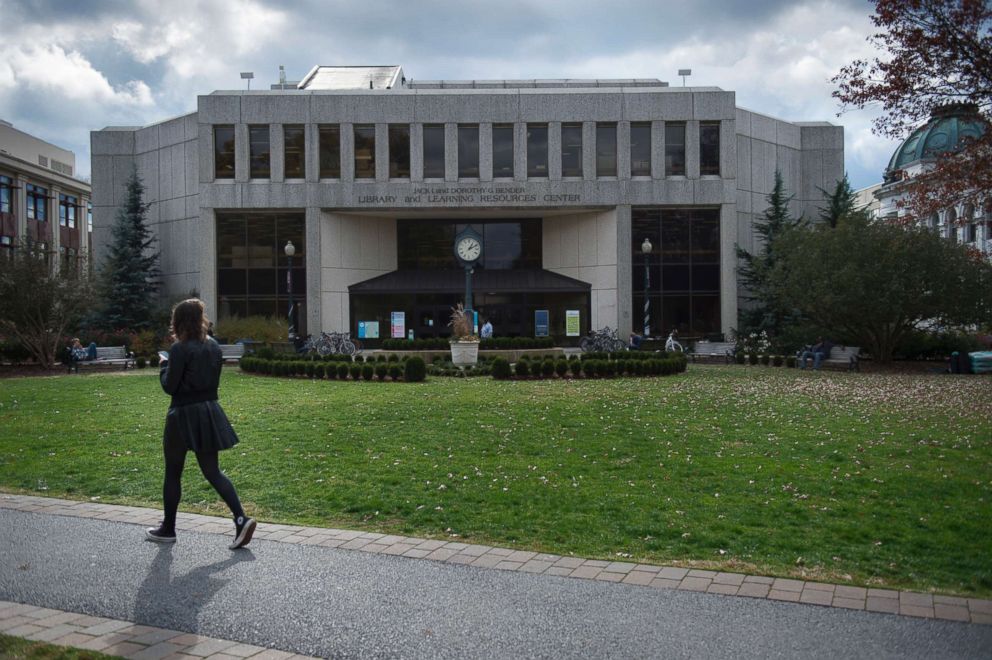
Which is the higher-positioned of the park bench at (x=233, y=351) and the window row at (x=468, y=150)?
the window row at (x=468, y=150)

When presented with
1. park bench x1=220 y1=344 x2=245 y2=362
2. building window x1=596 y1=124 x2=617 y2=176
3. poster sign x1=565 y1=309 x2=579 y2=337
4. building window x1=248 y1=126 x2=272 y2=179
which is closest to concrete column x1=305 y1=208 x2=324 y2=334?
building window x1=248 y1=126 x2=272 y2=179

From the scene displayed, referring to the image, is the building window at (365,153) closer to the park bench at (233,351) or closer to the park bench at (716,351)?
the park bench at (233,351)

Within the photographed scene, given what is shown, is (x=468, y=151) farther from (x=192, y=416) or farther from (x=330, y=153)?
(x=192, y=416)

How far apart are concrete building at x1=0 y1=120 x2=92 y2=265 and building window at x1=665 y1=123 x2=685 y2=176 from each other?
3621cm

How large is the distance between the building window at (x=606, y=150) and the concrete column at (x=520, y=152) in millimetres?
3533

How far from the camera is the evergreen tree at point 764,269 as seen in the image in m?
38.7

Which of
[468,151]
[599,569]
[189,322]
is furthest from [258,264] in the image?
[599,569]

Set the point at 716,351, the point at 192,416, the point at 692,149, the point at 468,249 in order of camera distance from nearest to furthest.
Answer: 1. the point at 192,416
2. the point at 716,351
3. the point at 468,249
4. the point at 692,149

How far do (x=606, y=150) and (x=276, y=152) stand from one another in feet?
52.2

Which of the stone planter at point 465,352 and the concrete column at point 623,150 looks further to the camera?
the concrete column at point 623,150

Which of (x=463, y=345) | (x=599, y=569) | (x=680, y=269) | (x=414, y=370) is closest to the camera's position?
(x=599, y=569)

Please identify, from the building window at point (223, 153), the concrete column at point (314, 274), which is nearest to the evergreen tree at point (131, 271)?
the building window at point (223, 153)

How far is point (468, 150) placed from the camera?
139 ft

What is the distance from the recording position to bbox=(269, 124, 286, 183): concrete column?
41.6 meters
